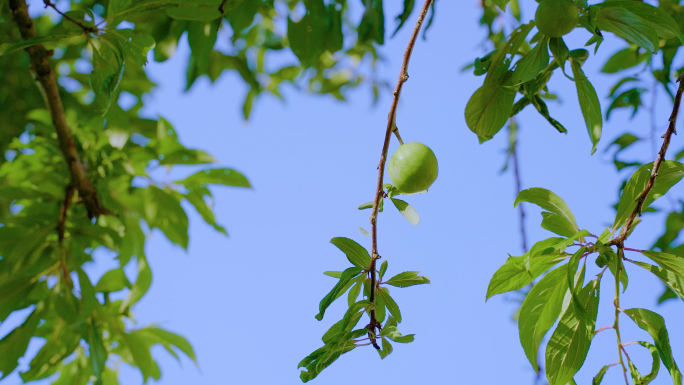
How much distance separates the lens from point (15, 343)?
4.10 ft

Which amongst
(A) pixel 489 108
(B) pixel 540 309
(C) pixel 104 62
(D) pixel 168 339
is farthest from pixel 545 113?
(D) pixel 168 339

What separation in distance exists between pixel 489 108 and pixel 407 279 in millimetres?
300

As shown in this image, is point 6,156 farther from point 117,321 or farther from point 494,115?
point 494,115

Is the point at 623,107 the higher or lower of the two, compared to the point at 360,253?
higher

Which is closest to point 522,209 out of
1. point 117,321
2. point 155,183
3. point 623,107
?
point 623,107

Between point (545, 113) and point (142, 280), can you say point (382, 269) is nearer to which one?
point (545, 113)

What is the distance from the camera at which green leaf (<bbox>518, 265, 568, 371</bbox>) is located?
0.72m

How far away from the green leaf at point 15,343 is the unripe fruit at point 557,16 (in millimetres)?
1188

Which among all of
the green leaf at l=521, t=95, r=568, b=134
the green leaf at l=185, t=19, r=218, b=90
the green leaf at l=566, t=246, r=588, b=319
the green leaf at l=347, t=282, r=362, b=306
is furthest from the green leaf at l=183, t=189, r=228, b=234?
the green leaf at l=566, t=246, r=588, b=319

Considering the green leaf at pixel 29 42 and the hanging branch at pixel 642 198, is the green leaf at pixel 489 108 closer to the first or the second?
the hanging branch at pixel 642 198

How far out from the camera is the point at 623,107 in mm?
1471

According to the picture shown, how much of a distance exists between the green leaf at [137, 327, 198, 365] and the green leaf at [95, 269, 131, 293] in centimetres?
13

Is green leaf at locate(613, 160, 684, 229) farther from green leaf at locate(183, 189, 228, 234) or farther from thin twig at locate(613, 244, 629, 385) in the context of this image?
green leaf at locate(183, 189, 228, 234)

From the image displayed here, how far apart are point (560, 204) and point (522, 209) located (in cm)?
63
